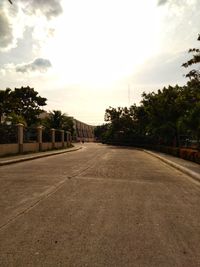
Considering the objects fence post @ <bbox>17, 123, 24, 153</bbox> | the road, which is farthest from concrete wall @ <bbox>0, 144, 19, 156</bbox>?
the road

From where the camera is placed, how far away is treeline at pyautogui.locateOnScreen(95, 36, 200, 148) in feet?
93.3

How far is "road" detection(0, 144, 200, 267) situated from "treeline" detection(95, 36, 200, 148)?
57.2 feet

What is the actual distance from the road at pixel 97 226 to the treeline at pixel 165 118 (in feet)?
57.2

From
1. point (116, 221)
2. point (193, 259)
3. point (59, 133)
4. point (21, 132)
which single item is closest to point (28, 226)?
point (116, 221)

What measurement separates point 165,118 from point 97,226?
39.4m

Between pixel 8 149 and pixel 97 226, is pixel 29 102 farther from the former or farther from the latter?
pixel 97 226

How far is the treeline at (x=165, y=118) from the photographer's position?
28.4 m

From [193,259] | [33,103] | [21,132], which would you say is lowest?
[193,259]

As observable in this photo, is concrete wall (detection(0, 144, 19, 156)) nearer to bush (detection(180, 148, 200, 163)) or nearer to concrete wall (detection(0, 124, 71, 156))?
concrete wall (detection(0, 124, 71, 156))

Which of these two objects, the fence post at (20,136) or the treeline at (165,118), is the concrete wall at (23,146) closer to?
the fence post at (20,136)

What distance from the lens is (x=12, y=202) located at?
27.7 feet

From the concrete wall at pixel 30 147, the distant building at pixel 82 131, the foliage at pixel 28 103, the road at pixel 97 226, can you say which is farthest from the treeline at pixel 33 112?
the distant building at pixel 82 131

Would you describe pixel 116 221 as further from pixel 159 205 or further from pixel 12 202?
pixel 12 202

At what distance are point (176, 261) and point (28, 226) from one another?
2.71 metres
